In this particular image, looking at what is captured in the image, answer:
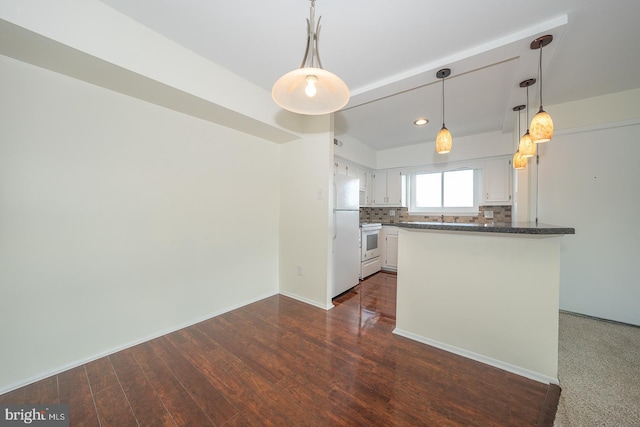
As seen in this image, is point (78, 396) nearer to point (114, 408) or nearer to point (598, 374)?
point (114, 408)

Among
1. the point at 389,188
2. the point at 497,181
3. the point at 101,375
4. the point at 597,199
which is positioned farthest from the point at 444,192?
the point at 101,375

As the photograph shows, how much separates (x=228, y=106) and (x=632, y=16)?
3126 millimetres

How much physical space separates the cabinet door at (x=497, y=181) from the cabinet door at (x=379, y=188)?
1775 millimetres

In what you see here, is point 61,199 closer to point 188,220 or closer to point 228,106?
point 188,220

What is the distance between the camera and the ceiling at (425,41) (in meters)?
1.51

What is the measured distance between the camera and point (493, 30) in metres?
1.65

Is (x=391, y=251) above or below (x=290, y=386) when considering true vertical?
above

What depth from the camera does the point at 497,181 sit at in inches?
149

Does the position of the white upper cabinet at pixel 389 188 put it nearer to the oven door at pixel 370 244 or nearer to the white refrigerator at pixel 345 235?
the oven door at pixel 370 244

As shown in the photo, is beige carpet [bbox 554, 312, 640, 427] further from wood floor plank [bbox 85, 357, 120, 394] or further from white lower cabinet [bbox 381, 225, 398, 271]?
wood floor plank [bbox 85, 357, 120, 394]

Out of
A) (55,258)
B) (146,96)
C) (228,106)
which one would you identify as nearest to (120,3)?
(146,96)

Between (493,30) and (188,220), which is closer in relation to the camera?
(493,30)

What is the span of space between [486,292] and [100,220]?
319 centimetres

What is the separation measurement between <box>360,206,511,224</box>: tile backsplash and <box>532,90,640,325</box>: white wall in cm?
120
